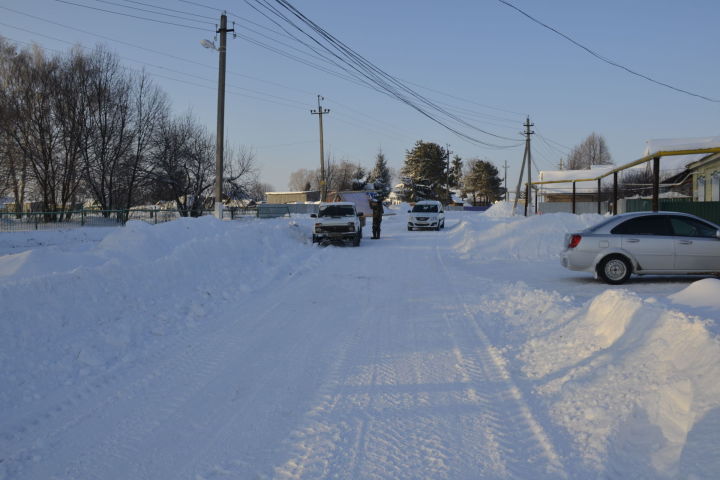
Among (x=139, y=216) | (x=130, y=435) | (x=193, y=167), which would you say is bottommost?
(x=130, y=435)

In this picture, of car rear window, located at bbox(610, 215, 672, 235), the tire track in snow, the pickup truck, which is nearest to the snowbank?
the tire track in snow

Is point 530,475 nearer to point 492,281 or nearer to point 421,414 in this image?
point 421,414

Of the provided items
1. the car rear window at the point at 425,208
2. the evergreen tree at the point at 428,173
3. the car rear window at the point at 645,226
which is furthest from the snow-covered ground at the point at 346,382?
the evergreen tree at the point at 428,173

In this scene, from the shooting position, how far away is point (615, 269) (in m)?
12.0

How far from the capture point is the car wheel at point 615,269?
11984 millimetres

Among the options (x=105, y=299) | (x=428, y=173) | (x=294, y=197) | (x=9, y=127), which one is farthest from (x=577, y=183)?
(x=105, y=299)

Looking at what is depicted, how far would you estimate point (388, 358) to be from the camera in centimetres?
641

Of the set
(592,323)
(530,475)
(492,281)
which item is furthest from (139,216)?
(530,475)

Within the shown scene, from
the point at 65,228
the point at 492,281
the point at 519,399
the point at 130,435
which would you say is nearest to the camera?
the point at 130,435

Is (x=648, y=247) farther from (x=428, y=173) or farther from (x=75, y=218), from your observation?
(x=428, y=173)

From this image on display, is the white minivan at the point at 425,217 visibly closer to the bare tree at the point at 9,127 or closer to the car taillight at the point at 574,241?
the car taillight at the point at 574,241

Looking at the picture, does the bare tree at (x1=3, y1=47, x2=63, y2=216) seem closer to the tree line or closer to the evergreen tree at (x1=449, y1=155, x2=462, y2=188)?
the tree line

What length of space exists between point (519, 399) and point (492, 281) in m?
7.77

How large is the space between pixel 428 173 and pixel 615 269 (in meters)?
89.0
